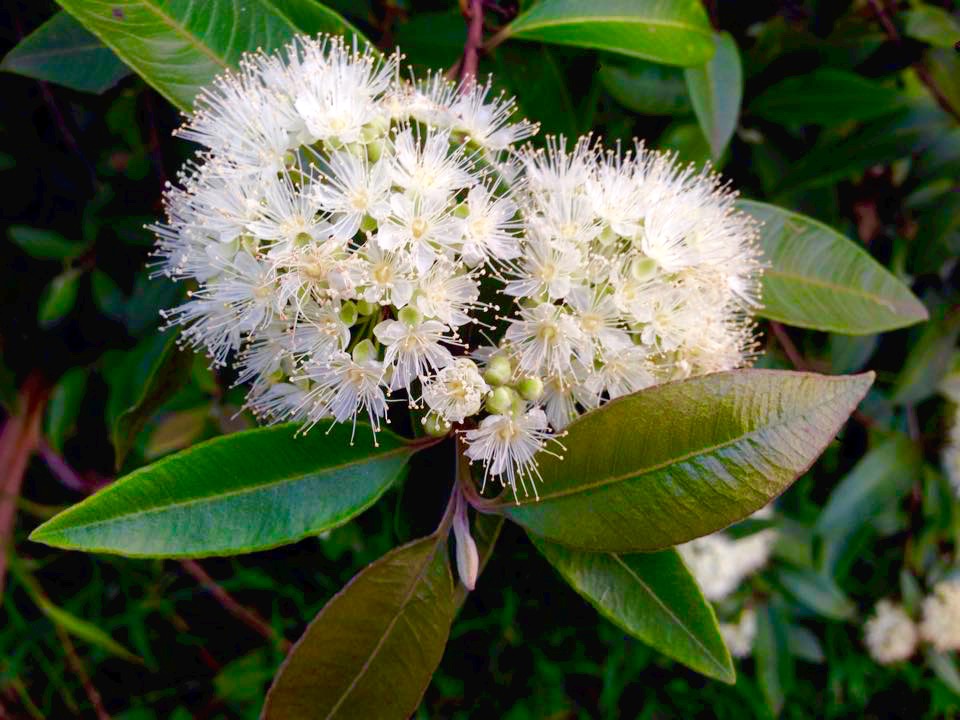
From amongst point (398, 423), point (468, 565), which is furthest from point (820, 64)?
point (468, 565)

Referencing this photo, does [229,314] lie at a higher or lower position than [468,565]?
higher

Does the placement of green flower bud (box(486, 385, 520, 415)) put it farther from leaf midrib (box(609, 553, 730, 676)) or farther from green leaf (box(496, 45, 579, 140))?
green leaf (box(496, 45, 579, 140))

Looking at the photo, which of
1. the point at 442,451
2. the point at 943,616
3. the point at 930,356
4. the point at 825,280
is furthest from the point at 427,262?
the point at 943,616

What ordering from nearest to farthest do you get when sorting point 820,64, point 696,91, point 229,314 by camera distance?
point 229,314, point 696,91, point 820,64

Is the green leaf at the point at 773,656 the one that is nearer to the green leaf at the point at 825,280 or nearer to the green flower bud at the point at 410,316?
the green leaf at the point at 825,280

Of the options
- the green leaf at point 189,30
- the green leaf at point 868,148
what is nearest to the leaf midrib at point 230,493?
the green leaf at point 189,30

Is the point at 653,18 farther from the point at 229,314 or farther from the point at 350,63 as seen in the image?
the point at 229,314

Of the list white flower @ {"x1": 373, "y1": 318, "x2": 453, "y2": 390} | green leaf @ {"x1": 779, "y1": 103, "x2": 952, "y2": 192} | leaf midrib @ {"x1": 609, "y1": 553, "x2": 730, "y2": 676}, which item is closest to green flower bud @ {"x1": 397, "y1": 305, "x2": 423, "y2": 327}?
white flower @ {"x1": 373, "y1": 318, "x2": 453, "y2": 390}
